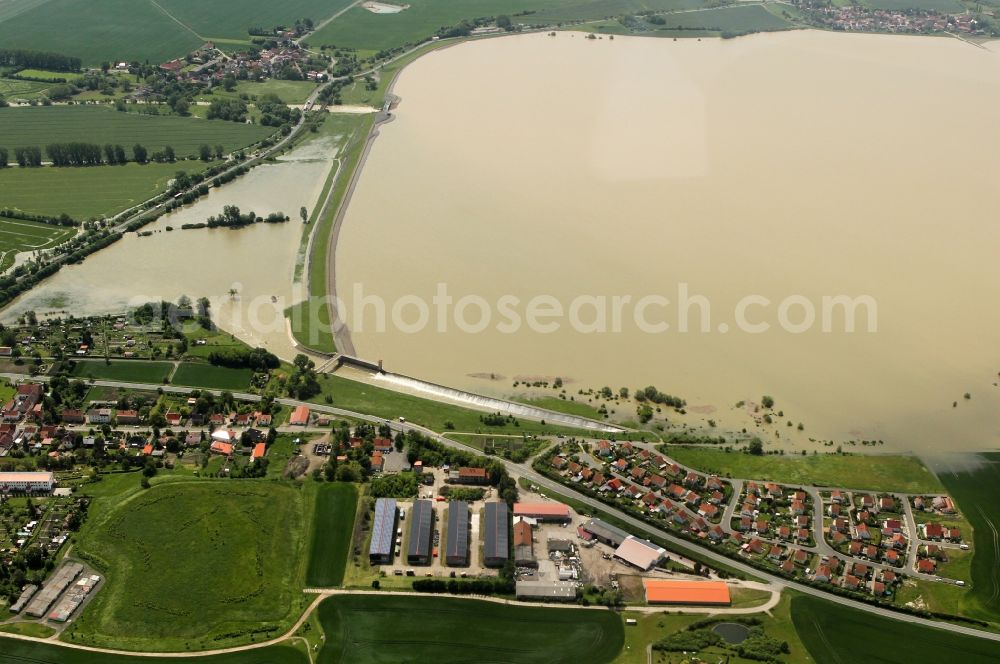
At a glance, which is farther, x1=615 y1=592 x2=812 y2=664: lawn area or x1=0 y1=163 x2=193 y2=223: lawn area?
x1=0 y1=163 x2=193 y2=223: lawn area

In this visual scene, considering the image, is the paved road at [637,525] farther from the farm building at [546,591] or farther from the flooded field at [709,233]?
the flooded field at [709,233]

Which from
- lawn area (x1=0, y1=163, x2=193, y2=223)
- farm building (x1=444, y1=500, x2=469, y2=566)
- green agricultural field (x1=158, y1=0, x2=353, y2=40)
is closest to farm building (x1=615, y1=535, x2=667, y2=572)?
farm building (x1=444, y1=500, x2=469, y2=566)

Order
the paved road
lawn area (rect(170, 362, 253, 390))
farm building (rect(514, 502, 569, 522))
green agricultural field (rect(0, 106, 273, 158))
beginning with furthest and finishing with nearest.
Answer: green agricultural field (rect(0, 106, 273, 158)), lawn area (rect(170, 362, 253, 390)), farm building (rect(514, 502, 569, 522)), the paved road

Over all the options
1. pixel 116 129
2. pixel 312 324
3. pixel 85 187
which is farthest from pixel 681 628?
pixel 116 129

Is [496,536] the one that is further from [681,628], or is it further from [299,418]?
[299,418]

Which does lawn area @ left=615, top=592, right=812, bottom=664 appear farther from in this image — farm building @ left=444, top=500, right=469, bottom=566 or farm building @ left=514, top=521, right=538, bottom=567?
farm building @ left=444, top=500, right=469, bottom=566

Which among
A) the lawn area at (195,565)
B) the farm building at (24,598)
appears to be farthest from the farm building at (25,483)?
the farm building at (24,598)

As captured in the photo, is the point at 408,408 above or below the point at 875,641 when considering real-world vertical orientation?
above
